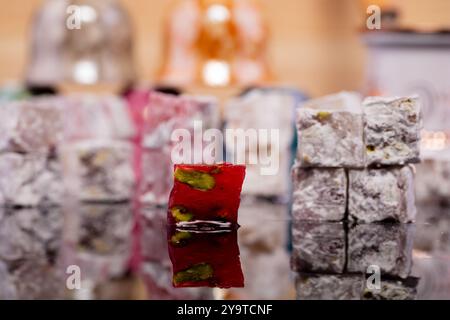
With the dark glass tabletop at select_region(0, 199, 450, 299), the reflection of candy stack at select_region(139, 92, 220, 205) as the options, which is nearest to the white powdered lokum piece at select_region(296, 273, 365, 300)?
the dark glass tabletop at select_region(0, 199, 450, 299)

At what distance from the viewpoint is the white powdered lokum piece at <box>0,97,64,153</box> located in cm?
189

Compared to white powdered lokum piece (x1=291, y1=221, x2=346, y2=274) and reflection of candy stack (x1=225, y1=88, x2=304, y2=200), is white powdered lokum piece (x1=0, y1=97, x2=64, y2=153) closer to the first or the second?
reflection of candy stack (x1=225, y1=88, x2=304, y2=200)

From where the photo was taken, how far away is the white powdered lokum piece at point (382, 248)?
1195 millimetres

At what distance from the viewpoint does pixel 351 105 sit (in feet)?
5.19

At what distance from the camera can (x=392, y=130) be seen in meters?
1.50

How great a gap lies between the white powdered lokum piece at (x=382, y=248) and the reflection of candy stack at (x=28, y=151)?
0.70 m

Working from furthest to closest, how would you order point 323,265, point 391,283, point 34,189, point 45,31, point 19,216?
point 45,31
point 34,189
point 19,216
point 323,265
point 391,283

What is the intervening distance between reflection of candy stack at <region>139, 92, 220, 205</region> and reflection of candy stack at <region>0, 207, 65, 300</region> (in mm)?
209

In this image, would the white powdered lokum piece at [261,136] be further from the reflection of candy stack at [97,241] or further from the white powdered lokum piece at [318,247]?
the white powdered lokum piece at [318,247]

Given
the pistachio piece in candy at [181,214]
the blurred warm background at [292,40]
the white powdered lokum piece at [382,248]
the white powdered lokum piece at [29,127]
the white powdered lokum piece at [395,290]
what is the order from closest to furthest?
the white powdered lokum piece at [395,290]
the white powdered lokum piece at [382,248]
the pistachio piece in candy at [181,214]
the white powdered lokum piece at [29,127]
the blurred warm background at [292,40]

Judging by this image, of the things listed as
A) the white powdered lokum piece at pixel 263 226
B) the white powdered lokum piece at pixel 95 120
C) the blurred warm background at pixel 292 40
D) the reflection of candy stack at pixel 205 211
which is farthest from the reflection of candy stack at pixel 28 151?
the blurred warm background at pixel 292 40

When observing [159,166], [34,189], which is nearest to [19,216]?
[34,189]
